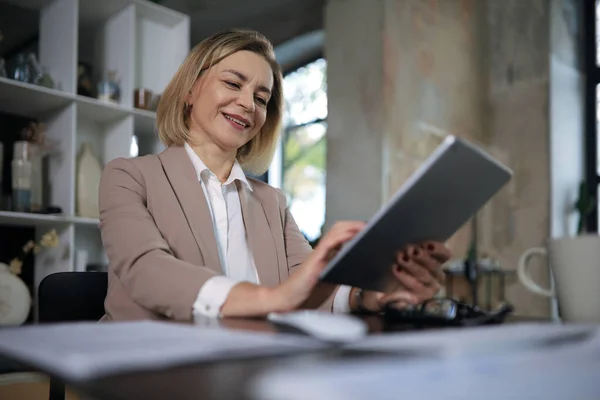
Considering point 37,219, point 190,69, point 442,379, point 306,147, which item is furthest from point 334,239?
point 306,147

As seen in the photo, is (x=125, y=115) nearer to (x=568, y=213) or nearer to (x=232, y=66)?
(x=232, y=66)

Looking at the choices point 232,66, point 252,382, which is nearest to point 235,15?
point 232,66

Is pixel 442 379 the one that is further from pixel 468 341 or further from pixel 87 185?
pixel 87 185

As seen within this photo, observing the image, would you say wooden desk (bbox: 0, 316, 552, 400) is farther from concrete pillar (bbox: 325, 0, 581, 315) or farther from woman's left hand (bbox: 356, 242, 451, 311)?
concrete pillar (bbox: 325, 0, 581, 315)

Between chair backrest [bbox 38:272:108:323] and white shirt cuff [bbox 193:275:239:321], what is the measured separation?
419 mm

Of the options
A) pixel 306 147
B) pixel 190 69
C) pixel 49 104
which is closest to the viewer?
pixel 190 69

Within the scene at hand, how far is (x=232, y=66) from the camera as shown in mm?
1399

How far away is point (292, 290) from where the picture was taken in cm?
80

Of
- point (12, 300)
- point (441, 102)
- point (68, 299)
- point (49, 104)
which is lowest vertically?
point (12, 300)

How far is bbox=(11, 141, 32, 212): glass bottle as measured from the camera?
2.29m

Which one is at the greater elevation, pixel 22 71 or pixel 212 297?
pixel 22 71

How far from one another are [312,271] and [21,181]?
186cm

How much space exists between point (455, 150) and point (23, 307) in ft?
6.31

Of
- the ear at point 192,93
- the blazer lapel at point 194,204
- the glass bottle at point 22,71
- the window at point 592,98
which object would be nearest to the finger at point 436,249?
the blazer lapel at point 194,204
